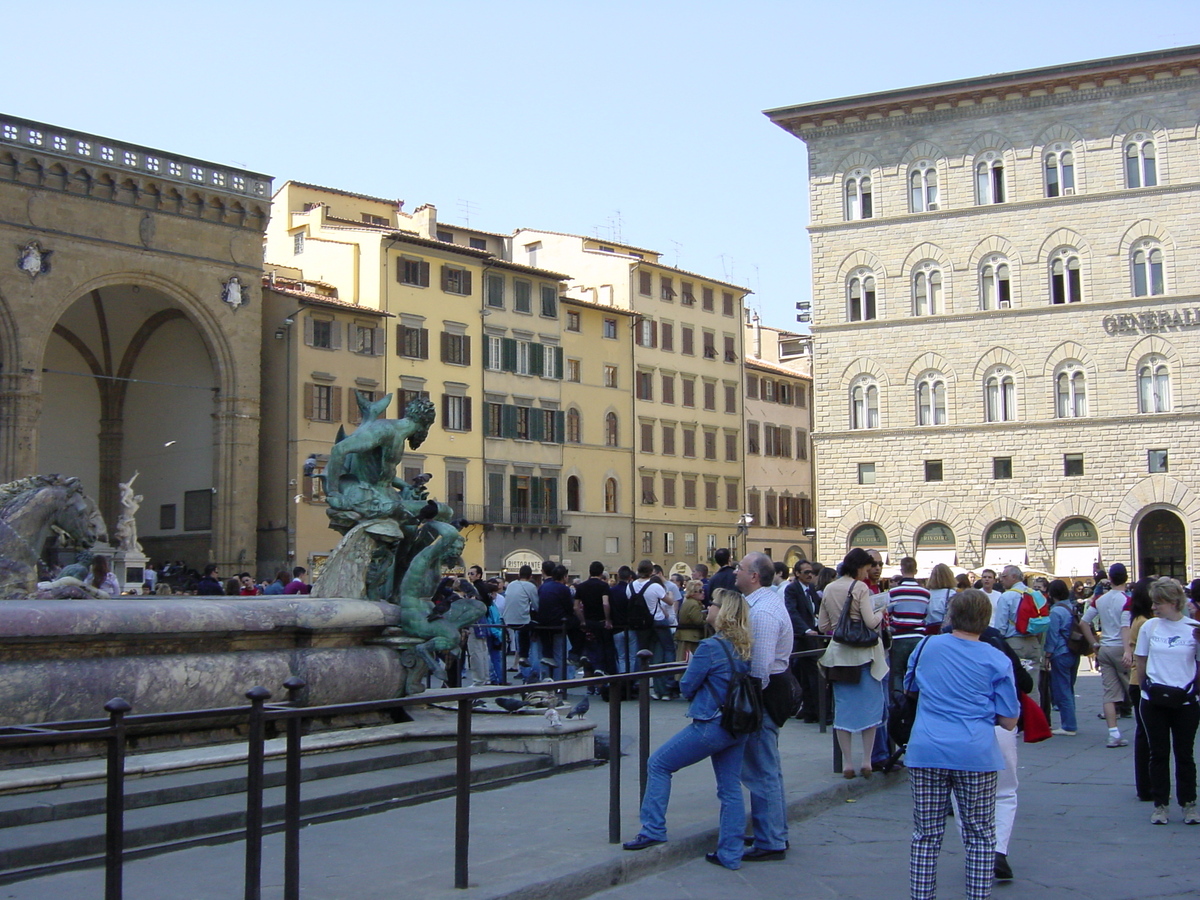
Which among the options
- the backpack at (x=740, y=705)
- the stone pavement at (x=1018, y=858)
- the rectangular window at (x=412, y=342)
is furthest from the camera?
the rectangular window at (x=412, y=342)

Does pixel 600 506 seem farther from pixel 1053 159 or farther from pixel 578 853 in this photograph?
pixel 578 853

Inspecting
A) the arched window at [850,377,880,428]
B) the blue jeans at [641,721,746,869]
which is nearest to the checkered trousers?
the blue jeans at [641,721,746,869]

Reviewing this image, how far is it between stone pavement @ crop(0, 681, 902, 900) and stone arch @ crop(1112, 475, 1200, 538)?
1472 inches

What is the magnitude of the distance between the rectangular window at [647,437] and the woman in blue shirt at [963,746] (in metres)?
50.7

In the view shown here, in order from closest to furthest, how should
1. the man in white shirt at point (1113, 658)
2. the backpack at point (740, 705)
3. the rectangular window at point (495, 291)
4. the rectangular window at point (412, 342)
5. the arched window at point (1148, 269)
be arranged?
the backpack at point (740, 705)
the man in white shirt at point (1113, 658)
the arched window at point (1148, 269)
the rectangular window at point (412, 342)
the rectangular window at point (495, 291)

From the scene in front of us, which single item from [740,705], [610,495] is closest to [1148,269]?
[610,495]

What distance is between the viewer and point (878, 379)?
46.0 meters

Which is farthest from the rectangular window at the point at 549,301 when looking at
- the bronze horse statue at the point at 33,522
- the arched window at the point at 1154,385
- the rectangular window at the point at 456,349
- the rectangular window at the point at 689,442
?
the bronze horse statue at the point at 33,522

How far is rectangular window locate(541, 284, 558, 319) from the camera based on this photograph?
52.4 metres

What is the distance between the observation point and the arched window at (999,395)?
44438 millimetres

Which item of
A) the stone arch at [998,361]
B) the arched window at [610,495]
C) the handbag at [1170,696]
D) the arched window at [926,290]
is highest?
the arched window at [926,290]

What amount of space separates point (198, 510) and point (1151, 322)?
102ft

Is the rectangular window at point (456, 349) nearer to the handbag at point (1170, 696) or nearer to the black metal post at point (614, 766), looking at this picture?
the handbag at point (1170, 696)

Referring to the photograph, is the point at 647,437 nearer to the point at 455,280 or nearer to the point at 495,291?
the point at 495,291
